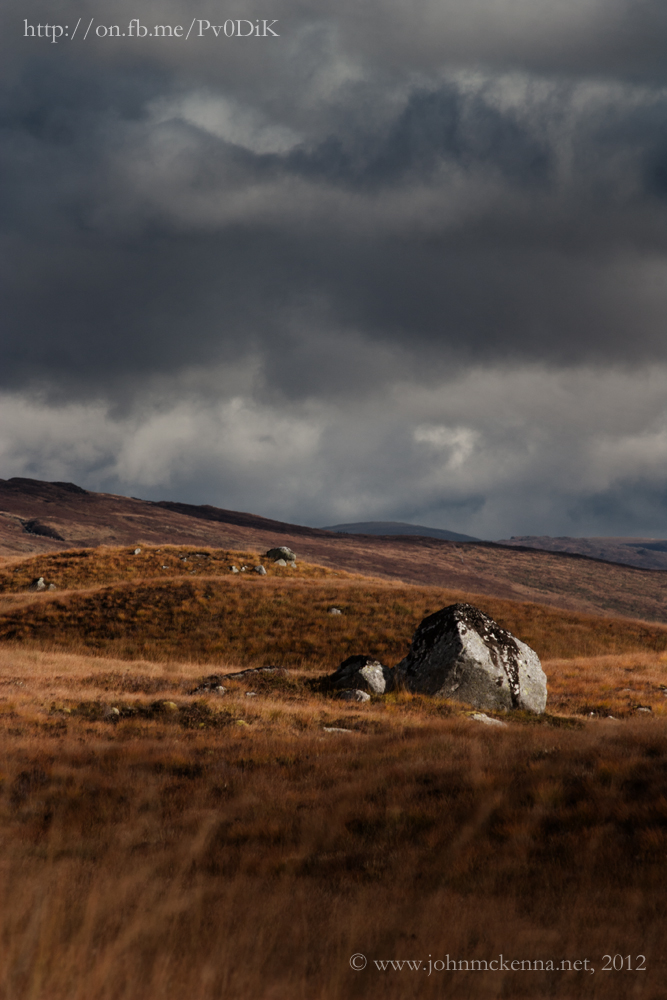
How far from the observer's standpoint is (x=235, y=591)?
1693 inches

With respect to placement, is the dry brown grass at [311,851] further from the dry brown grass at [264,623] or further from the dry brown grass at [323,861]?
the dry brown grass at [264,623]

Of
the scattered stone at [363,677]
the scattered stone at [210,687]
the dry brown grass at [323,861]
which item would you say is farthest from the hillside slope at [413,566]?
the dry brown grass at [323,861]

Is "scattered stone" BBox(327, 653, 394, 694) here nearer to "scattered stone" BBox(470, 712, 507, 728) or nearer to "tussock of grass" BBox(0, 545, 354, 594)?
"scattered stone" BBox(470, 712, 507, 728)

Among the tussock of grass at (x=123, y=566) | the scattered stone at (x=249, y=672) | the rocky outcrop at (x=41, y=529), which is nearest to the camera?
the scattered stone at (x=249, y=672)

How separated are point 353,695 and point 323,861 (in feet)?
42.0

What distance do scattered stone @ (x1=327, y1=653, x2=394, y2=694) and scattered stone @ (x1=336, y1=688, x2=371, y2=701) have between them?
0.66 metres

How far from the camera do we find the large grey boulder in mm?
19859

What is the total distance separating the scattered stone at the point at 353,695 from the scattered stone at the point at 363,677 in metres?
0.66

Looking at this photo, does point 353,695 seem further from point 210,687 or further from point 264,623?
point 264,623

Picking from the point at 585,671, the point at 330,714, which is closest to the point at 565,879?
the point at 330,714

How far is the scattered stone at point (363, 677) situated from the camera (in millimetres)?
20663

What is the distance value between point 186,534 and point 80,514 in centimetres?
3917

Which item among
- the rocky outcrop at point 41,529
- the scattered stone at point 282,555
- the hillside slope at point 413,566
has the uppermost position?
the scattered stone at point 282,555

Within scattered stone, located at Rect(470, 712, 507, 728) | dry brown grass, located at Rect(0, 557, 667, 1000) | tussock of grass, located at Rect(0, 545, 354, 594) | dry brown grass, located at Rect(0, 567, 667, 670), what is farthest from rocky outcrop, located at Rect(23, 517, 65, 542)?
dry brown grass, located at Rect(0, 557, 667, 1000)
